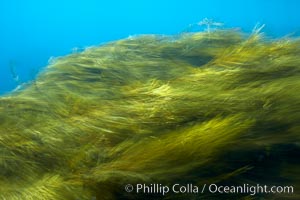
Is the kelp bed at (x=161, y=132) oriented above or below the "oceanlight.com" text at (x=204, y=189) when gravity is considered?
above

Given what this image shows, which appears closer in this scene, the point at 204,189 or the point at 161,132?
the point at 204,189

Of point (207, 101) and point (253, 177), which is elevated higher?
point (207, 101)

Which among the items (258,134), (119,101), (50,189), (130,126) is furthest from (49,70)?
(258,134)

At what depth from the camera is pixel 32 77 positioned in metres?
2.63

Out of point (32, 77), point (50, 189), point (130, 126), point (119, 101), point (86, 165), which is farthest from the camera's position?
point (32, 77)

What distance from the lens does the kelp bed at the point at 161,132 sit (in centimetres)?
128

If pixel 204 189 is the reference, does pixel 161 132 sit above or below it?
above

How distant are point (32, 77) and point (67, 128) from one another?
3.99 feet

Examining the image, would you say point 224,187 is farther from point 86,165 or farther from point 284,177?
point 86,165

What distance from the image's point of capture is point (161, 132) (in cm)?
146

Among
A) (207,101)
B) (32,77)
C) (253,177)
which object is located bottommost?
(253,177)

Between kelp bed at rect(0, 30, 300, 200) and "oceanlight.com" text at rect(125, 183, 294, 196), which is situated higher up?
kelp bed at rect(0, 30, 300, 200)

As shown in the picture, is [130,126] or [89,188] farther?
[130,126]

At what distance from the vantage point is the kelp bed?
1276mm
